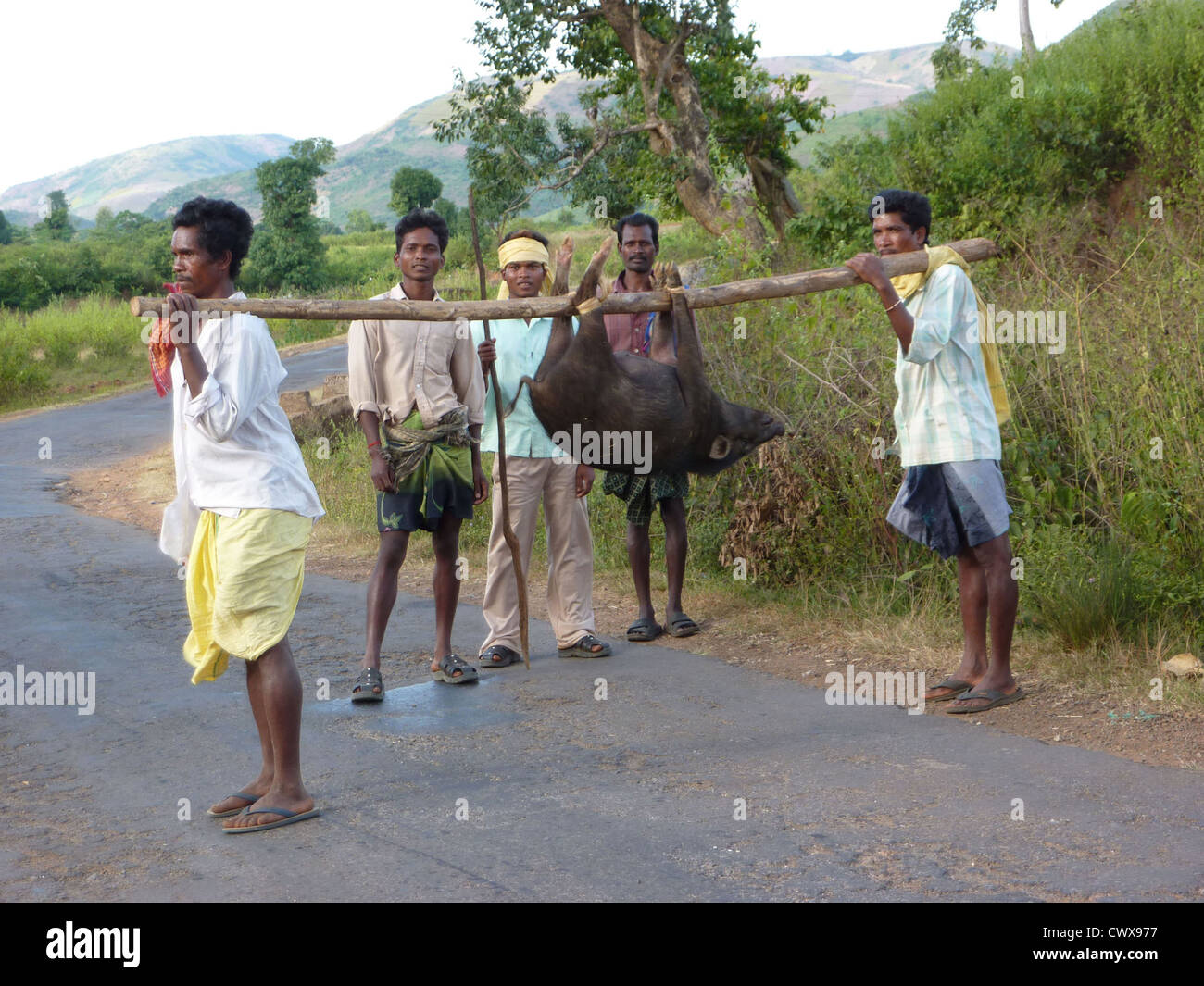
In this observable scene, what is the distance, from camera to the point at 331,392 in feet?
50.0

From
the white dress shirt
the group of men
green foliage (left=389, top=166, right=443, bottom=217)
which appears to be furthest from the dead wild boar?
green foliage (left=389, top=166, right=443, bottom=217)

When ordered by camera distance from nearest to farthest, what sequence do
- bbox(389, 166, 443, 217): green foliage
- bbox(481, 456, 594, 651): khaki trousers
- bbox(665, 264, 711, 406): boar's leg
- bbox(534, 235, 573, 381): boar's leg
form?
bbox(534, 235, 573, 381): boar's leg
bbox(665, 264, 711, 406): boar's leg
bbox(481, 456, 594, 651): khaki trousers
bbox(389, 166, 443, 217): green foliage

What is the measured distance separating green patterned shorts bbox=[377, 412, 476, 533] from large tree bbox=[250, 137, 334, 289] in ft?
115

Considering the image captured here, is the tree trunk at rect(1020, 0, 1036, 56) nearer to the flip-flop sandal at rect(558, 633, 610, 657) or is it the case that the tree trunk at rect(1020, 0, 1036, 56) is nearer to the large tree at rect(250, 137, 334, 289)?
the large tree at rect(250, 137, 334, 289)

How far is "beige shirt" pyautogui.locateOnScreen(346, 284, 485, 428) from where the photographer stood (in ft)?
18.2

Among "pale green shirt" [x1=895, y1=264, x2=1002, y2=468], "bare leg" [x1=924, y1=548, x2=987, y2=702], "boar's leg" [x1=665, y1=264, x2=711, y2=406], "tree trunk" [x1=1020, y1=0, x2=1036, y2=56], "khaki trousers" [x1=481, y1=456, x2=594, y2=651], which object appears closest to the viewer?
"boar's leg" [x1=665, y1=264, x2=711, y2=406]

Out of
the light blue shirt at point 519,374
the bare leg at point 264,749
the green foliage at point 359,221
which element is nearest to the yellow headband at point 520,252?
the light blue shirt at point 519,374

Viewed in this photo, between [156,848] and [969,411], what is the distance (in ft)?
11.4

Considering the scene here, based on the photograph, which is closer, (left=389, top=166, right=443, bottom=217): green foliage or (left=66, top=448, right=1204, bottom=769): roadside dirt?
(left=66, top=448, right=1204, bottom=769): roadside dirt

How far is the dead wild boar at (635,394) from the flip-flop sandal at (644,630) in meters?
2.24

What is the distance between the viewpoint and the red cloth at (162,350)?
3773 millimetres

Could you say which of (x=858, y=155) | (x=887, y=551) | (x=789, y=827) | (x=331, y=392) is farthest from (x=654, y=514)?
(x=858, y=155)

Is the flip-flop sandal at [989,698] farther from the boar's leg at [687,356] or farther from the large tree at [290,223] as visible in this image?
the large tree at [290,223]
